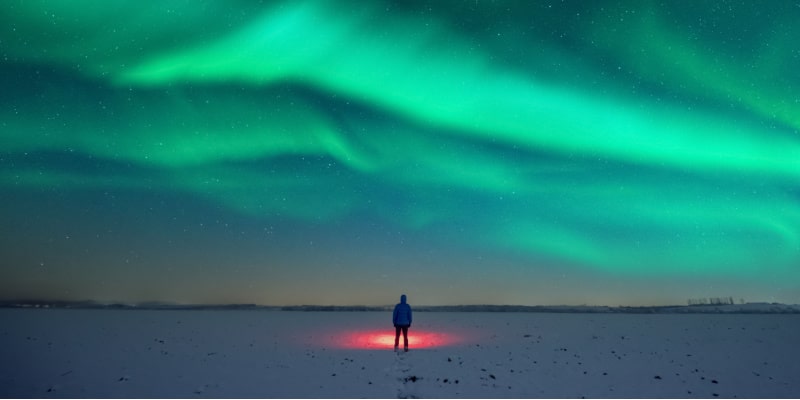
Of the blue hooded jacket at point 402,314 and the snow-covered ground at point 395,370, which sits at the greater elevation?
the blue hooded jacket at point 402,314

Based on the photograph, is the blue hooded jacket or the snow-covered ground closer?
the snow-covered ground

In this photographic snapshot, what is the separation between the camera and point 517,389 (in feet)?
37.7

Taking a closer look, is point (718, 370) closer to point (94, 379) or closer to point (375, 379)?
point (375, 379)

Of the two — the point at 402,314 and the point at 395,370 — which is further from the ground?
the point at 402,314

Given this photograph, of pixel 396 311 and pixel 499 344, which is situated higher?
pixel 396 311

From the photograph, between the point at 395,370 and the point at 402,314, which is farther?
the point at 402,314

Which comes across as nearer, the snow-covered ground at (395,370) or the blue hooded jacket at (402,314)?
the snow-covered ground at (395,370)

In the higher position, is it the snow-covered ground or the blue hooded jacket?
the blue hooded jacket

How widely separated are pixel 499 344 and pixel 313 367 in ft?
34.4

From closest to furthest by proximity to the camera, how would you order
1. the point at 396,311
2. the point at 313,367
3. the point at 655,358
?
the point at 313,367 < the point at 655,358 < the point at 396,311

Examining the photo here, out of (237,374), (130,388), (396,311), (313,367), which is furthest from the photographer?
(396,311)

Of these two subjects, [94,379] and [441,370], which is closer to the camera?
[94,379]

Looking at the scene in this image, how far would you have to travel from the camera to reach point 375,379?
12500mm

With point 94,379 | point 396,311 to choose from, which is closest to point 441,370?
point 396,311
